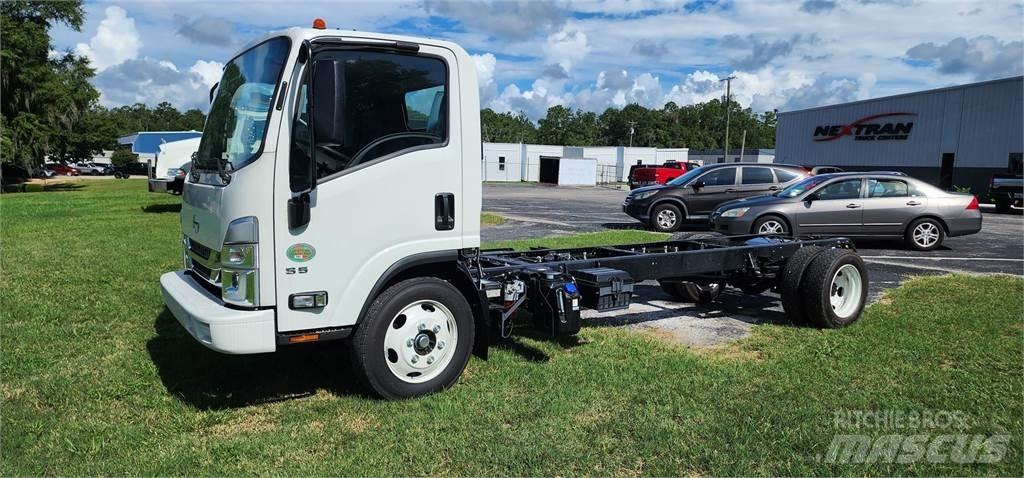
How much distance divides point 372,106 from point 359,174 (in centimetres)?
44

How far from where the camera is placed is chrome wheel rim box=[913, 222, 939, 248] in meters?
13.0

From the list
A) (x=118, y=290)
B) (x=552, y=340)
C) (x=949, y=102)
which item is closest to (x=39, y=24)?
(x=118, y=290)

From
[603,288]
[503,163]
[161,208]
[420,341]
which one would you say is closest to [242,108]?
[420,341]

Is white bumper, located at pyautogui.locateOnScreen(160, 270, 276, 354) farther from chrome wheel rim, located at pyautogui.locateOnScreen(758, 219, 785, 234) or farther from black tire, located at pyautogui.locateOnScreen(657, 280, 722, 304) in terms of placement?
chrome wheel rim, located at pyautogui.locateOnScreen(758, 219, 785, 234)

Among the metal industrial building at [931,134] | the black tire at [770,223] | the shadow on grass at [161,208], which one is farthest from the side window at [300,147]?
→ the metal industrial building at [931,134]

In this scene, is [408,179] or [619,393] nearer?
[408,179]

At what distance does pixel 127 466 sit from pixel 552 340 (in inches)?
137

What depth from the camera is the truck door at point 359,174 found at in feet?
13.4

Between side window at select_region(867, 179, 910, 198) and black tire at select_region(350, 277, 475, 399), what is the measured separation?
10867mm

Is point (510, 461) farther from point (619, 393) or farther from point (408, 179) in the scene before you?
point (408, 179)

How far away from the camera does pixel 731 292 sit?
8695mm

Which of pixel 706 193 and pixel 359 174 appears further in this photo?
pixel 706 193

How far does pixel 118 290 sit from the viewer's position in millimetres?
8219

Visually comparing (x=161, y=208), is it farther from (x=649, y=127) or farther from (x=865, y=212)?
(x=649, y=127)
